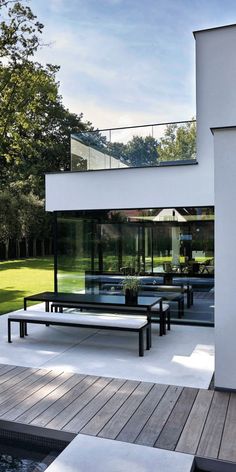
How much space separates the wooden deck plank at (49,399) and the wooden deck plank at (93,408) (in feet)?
1.24

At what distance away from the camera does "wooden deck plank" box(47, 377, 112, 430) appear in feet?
12.1

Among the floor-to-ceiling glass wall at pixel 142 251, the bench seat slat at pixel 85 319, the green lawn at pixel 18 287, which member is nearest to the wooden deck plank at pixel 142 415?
the bench seat slat at pixel 85 319

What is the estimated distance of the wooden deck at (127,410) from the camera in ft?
11.2

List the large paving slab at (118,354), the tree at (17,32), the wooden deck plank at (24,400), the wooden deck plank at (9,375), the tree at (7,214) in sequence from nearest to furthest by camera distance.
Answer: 1. the wooden deck plank at (24,400)
2. the wooden deck plank at (9,375)
3. the large paving slab at (118,354)
4. the tree at (17,32)
5. the tree at (7,214)

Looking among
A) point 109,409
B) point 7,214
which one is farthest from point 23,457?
point 7,214

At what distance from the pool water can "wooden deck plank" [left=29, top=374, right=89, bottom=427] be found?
0.22m

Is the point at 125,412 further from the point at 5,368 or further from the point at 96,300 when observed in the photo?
the point at 96,300

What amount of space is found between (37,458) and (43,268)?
18.4 metres

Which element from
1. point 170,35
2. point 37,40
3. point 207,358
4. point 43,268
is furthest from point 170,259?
point 43,268

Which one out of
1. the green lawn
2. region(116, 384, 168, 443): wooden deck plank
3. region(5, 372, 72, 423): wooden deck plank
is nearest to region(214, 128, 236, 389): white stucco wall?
region(116, 384, 168, 443): wooden deck plank

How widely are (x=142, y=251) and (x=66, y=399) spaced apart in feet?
15.3

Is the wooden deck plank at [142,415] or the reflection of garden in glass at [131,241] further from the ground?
the reflection of garden in glass at [131,241]

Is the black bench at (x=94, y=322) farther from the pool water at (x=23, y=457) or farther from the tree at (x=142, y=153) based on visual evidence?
the tree at (x=142, y=153)

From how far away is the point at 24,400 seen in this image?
4.21m
